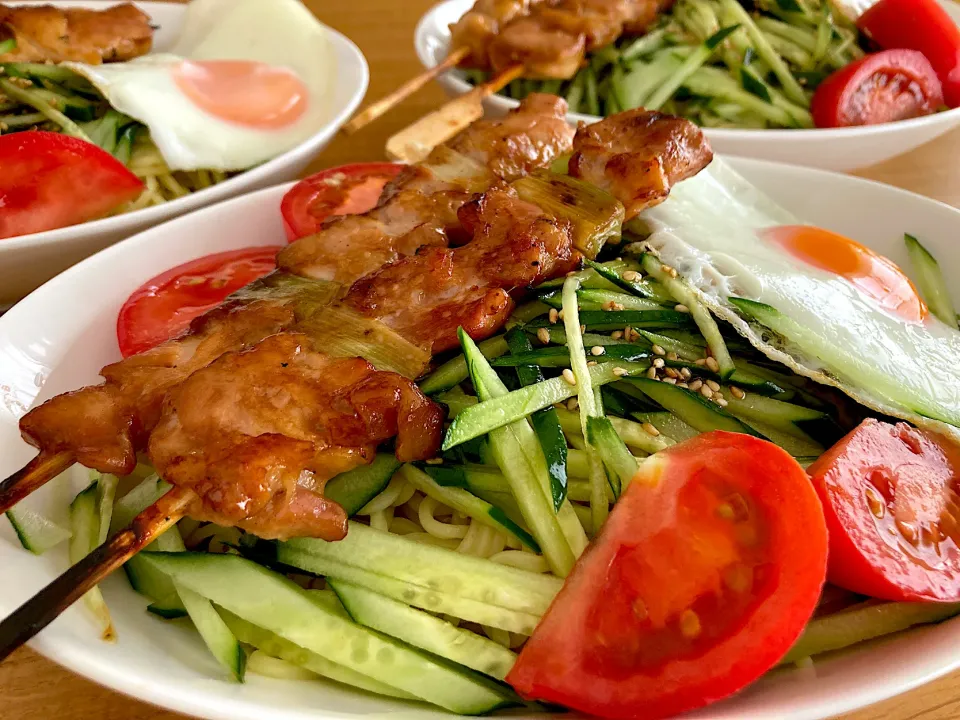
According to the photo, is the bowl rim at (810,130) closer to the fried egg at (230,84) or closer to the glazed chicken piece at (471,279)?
the fried egg at (230,84)

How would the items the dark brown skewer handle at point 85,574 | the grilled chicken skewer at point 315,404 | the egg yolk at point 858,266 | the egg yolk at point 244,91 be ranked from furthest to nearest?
1. the egg yolk at point 244,91
2. the egg yolk at point 858,266
3. the grilled chicken skewer at point 315,404
4. the dark brown skewer handle at point 85,574

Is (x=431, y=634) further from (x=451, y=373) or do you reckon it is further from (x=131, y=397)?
(x=131, y=397)

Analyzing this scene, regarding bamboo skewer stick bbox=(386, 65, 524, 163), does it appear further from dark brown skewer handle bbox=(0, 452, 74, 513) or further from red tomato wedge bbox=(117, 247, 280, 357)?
dark brown skewer handle bbox=(0, 452, 74, 513)

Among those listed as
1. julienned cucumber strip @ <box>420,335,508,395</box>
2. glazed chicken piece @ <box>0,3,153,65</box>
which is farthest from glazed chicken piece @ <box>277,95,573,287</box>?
glazed chicken piece @ <box>0,3,153,65</box>

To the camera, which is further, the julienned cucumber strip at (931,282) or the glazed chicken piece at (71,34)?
the glazed chicken piece at (71,34)

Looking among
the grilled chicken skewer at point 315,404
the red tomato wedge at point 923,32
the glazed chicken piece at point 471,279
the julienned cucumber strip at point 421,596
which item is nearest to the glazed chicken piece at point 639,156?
the grilled chicken skewer at point 315,404

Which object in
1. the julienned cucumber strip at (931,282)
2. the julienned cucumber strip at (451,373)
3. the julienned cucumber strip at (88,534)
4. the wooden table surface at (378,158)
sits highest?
the julienned cucumber strip at (451,373)

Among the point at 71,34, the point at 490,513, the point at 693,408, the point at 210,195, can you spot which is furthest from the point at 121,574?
the point at 71,34

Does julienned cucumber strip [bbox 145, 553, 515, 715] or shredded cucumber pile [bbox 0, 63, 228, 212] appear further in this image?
shredded cucumber pile [bbox 0, 63, 228, 212]
